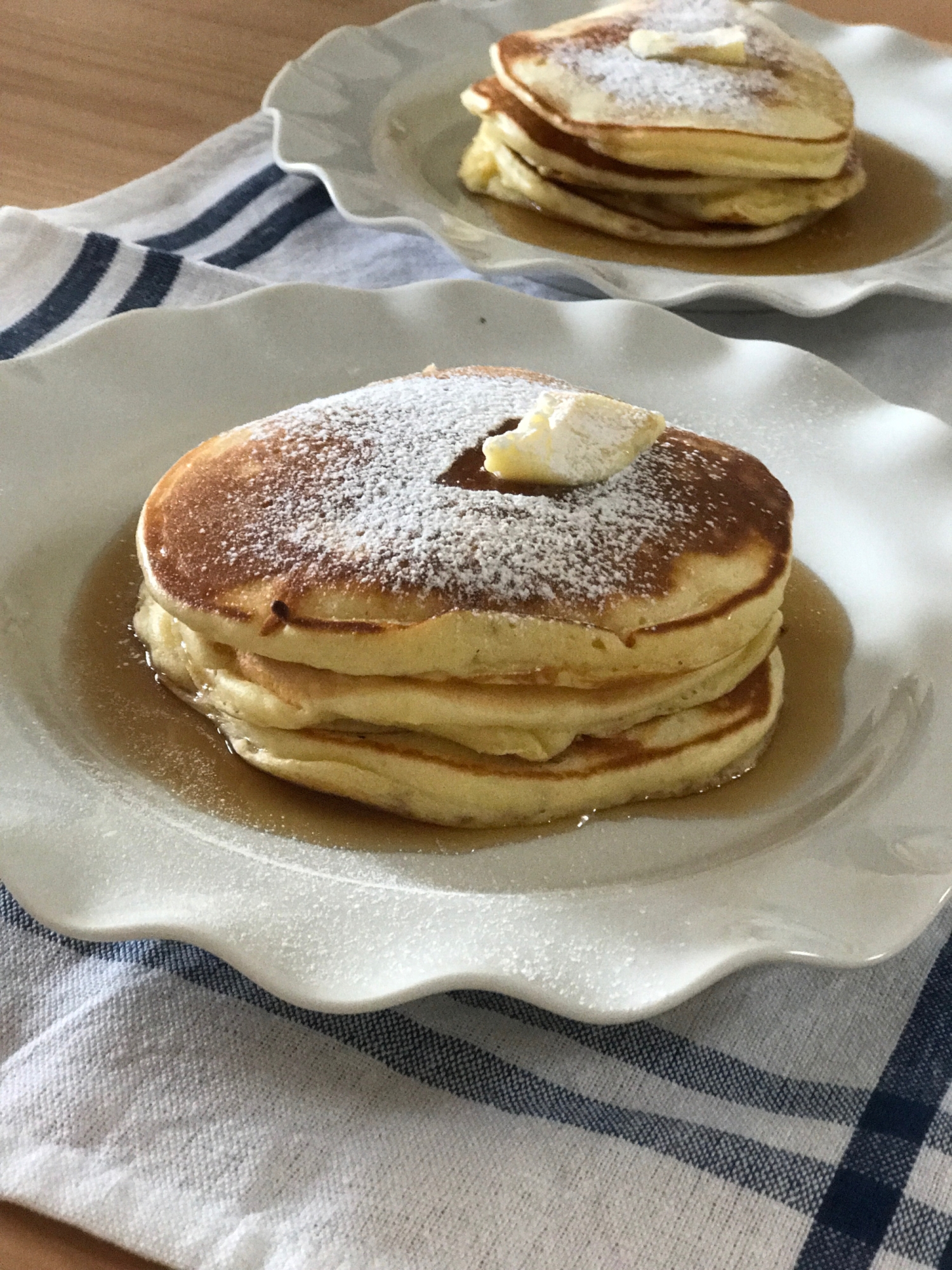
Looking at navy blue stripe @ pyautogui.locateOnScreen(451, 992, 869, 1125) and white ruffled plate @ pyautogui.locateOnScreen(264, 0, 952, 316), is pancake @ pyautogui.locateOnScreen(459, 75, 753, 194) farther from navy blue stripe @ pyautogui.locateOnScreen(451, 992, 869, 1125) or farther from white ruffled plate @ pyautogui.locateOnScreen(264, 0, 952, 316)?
navy blue stripe @ pyautogui.locateOnScreen(451, 992, 869, 1125)

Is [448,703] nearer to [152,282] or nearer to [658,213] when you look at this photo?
[152,282]

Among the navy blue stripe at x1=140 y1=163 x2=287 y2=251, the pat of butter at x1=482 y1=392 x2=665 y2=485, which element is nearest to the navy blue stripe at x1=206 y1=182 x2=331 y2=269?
the navy blue stripe at x1=140 y1=163 x2=287 y2=251

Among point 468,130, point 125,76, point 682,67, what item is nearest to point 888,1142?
point 682,67

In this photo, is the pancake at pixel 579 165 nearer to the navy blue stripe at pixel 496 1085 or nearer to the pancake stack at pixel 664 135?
the pancake stack at pixel 664 135

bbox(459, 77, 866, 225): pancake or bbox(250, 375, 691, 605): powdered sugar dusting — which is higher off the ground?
Result: bbox(250, 375, 691, 605): powdered sugar dusting

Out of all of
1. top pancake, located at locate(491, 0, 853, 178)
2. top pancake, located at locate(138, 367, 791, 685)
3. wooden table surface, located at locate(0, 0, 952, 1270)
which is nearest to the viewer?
top pancake, located at locate(138, 367, 791, 685)

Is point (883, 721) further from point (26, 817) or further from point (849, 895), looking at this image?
point (26, 817)

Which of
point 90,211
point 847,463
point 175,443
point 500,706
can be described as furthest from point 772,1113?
point 90,211
